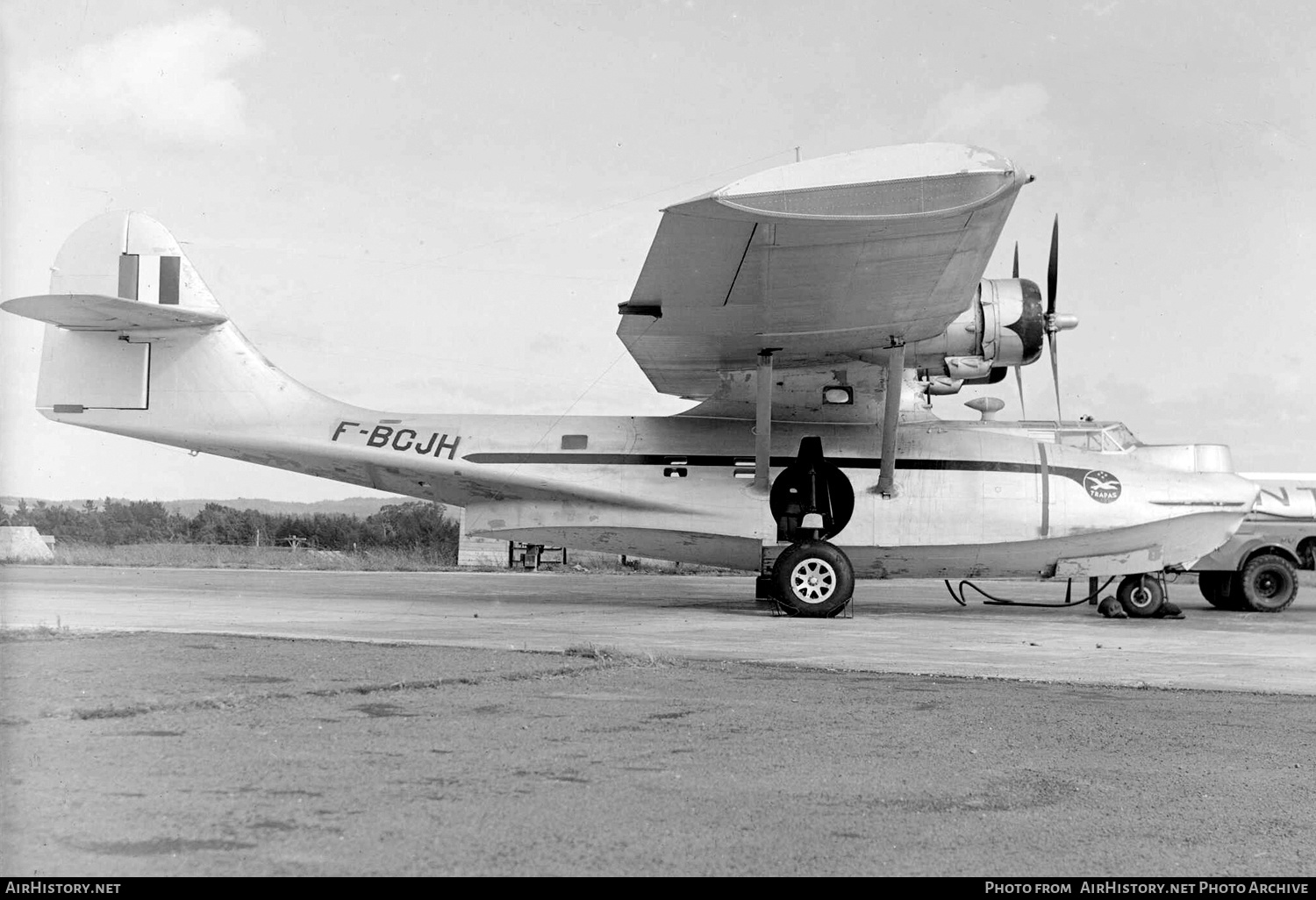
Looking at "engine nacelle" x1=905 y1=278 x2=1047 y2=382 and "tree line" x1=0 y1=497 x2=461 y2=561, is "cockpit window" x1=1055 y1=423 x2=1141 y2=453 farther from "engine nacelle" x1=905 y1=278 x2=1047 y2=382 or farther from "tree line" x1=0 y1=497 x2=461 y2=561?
"tree line" x1=0 y1=497 x2=461 y2=561

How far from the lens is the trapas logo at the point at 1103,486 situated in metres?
13.6

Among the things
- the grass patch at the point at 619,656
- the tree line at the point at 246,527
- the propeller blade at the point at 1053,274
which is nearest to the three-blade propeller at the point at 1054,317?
the propeller blade at the point at 1053,274

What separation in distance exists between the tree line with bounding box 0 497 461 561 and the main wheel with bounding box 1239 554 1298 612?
82.3ft

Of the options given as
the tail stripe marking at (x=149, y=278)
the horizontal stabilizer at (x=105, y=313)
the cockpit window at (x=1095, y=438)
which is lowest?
the cockpit window at (x=1095, y=438)

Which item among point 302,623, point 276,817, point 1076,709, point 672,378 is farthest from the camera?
point 672,378

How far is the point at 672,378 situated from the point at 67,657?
8.80m

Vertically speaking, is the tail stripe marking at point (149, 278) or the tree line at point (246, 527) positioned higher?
the tail stripe marking at point (149, 278)

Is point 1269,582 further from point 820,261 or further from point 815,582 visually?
point 820,261

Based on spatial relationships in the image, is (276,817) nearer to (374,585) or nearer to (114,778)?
(114,778)

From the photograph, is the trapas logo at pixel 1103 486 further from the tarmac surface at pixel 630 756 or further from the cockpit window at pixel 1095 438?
the tarmac surface at pixel 630 756

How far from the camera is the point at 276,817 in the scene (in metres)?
3.10

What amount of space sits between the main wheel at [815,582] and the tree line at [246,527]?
81.6 feet
